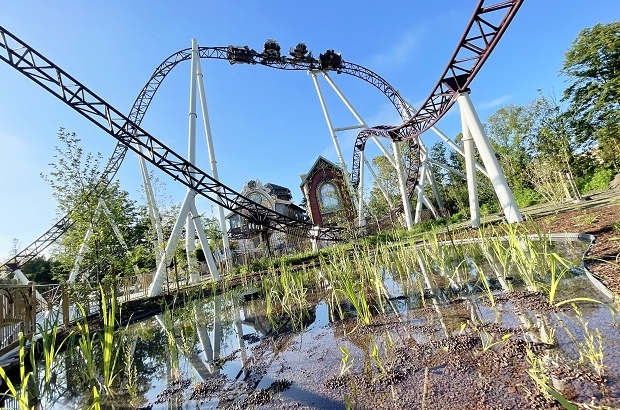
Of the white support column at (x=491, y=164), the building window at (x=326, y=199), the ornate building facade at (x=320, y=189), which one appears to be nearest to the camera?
the white support column at (x=491, y=164)

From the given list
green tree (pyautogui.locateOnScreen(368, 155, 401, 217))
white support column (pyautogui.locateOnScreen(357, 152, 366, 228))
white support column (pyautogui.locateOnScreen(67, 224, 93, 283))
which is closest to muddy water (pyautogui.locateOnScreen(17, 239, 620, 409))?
white support column (pyautogui.locateOnScreen(67, 224, 93, 283))

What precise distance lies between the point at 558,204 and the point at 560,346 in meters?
13.1

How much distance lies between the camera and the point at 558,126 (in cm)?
1727

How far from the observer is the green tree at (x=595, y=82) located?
22266 millimetres

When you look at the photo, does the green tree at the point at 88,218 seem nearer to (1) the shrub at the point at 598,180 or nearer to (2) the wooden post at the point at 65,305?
(2) the wooden post at the point at 65,305

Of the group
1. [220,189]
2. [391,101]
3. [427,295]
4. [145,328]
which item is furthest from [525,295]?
[391,101]

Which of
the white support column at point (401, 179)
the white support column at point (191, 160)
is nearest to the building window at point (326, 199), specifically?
the white support column at point (401, 179)

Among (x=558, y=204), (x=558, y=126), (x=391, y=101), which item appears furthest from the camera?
(x=391, y=101)

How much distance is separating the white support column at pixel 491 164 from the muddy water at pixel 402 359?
10.00 feet

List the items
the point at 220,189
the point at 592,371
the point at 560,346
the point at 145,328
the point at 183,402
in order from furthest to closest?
the point at 220,189, the point at 145,328, the point at 183,402, the point at 560,346, the point at 592,371

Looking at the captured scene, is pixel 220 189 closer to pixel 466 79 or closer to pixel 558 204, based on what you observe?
pixel 466 79

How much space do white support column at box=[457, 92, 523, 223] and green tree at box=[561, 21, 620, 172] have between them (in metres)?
20.4

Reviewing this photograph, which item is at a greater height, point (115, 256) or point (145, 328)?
point (115, 256)

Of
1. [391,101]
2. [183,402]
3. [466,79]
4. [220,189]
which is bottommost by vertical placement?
[183,402]
